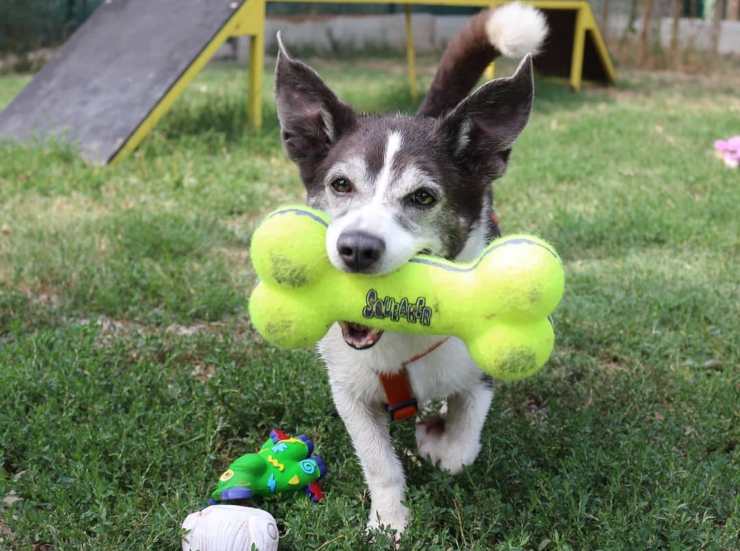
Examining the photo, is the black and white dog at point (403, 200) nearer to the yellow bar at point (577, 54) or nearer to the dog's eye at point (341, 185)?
the dog's eye at point (341, 185)

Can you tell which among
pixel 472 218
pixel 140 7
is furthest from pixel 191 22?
pixel 472 218

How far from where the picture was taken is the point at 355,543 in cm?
243

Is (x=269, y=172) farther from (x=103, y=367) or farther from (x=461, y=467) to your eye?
(x=461, y=467)

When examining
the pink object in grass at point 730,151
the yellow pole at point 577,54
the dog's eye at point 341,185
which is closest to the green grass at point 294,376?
the pink object in grass at point 730,151

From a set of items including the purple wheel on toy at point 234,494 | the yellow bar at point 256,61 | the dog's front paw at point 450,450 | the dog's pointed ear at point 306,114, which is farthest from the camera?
the yellow bar at point 256,61

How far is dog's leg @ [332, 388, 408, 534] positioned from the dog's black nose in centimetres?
61

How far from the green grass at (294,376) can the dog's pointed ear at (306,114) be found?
83cm

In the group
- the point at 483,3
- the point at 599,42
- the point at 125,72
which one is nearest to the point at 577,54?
the point at 599,42

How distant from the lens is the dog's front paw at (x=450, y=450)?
2.77m

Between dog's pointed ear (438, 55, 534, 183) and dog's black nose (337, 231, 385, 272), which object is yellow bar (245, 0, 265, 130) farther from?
dog's black nose (337, 231, 385, 272)

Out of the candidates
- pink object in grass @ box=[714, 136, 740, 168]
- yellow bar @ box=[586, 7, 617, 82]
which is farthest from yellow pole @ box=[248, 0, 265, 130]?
yellow bar @ box=[586, 7, 617, 82]

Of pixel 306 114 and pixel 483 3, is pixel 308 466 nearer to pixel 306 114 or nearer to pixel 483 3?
pixel 306 114

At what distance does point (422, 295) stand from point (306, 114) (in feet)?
3.05

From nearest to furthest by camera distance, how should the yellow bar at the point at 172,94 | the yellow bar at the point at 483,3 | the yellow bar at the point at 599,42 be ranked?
the yellow bar at the point at 172,94 < the yellow bar at the point at 483,3 < the yellow bar at the point at 599,42
